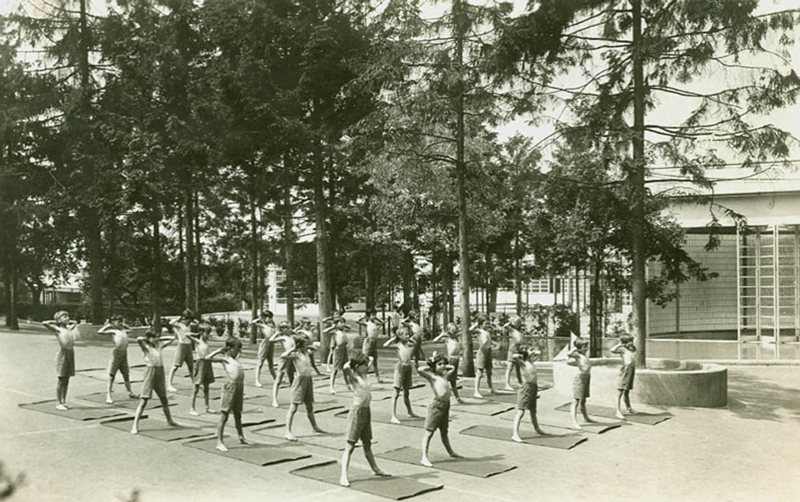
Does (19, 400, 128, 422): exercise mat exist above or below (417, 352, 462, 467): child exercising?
below

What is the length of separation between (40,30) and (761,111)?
858 inches

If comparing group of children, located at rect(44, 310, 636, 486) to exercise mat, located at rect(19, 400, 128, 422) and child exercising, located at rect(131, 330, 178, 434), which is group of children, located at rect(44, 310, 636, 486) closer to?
child exercising, located at rect(131, 330, 178, 434)

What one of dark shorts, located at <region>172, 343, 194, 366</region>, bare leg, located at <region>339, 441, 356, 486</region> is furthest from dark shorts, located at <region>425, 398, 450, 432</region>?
dark shorts, located at <region>172, 343, 194, 366</region>

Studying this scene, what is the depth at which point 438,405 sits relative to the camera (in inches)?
404

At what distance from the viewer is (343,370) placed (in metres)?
9.67

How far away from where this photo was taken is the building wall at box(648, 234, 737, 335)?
1112 inches

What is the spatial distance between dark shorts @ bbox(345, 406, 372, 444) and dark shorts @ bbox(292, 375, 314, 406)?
247 centimetres

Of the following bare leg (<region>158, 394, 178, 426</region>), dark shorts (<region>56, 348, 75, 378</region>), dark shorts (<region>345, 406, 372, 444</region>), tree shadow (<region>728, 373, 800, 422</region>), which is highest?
dark shorts (<region>56, 348, 75, 378</region>)

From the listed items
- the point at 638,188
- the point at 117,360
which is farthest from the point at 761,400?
the point at 117,360

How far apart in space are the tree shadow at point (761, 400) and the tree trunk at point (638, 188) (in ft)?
7.48

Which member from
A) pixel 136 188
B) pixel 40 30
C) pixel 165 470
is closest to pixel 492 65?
pixel 165 470

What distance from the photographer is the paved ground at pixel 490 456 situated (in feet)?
28.2

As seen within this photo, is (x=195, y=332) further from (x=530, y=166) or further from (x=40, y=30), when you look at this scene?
(x=40, y=30)

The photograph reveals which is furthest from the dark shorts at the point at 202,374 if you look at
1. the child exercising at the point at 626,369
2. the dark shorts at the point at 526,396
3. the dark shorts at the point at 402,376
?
the child exercising at the point at 626,369
